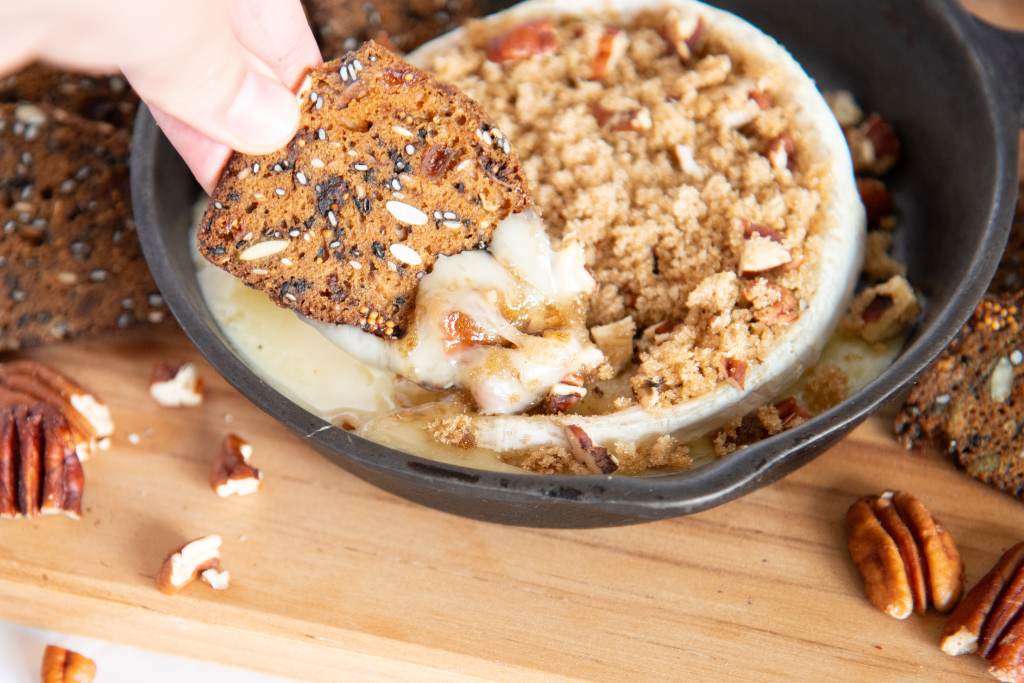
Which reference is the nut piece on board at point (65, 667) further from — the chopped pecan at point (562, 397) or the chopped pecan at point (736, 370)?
the chopped pecan at point (736, 370)

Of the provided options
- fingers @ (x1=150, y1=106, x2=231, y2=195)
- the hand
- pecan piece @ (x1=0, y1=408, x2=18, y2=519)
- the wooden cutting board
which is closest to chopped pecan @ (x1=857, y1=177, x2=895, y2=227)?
the wooden cutting board

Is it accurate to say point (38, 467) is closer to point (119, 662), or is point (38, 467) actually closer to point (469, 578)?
point (119, 662)

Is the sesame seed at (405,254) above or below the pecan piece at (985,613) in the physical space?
above

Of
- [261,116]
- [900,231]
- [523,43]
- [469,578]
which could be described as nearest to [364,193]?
[261,116]

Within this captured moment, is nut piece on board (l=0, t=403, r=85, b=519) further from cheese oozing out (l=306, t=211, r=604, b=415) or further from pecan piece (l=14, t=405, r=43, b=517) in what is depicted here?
cheese oozing out (l=306, t=211, r=604, b=415)

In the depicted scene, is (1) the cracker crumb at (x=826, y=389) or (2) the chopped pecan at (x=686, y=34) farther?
(2) the chopped pecan at (x=686, y=34)

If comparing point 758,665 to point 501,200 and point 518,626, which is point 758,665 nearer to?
point 518,626

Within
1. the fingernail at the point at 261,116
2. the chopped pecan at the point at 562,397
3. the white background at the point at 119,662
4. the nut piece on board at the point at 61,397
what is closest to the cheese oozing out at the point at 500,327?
the chopped pecan at the point at 562,397

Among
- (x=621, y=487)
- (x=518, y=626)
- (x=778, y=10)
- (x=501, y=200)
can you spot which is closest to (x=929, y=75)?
(x=778, y=10)
